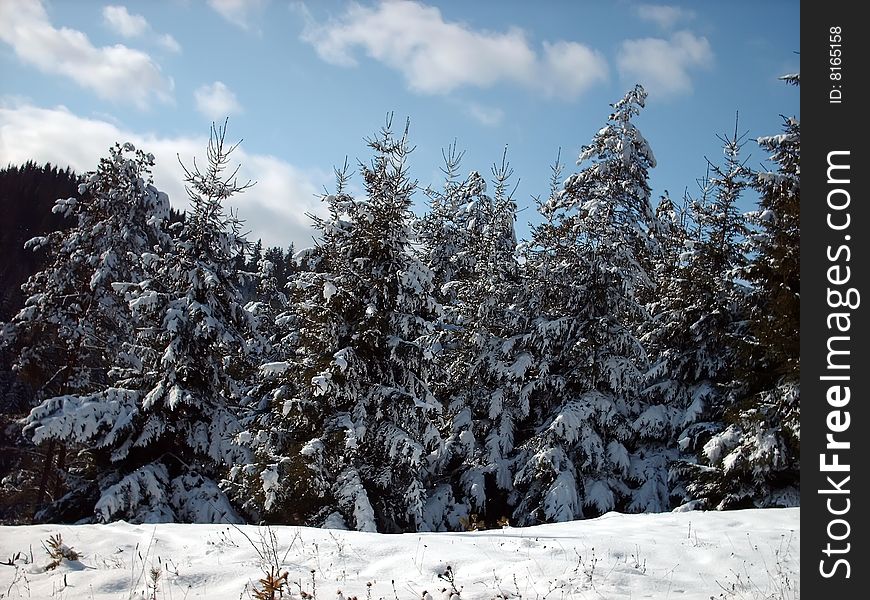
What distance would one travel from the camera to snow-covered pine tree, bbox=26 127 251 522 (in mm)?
13867

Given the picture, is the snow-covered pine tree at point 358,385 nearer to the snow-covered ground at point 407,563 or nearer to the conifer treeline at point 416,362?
the conifer treeline at point 416,362

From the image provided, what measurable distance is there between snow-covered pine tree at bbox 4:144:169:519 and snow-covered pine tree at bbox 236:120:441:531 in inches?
272

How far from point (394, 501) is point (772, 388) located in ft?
33.5

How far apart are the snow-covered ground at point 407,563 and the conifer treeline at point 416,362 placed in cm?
427

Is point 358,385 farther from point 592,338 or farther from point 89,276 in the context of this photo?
point 89,276

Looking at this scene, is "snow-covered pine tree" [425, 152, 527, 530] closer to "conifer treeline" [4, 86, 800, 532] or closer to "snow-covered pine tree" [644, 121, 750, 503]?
"conifer treeline" [4, 86, 800, 532]

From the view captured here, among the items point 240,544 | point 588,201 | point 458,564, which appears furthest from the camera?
point 588,201

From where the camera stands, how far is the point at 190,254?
49.5 feet

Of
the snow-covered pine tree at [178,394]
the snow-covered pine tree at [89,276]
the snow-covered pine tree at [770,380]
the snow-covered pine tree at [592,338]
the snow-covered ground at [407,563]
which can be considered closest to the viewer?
the snow-covered ground at [407,563]

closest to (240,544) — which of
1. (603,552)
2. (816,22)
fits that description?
(603,552)

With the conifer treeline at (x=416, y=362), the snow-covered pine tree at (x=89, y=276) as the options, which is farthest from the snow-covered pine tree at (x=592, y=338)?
the snow-covered pine tree at (x=89, y=276)

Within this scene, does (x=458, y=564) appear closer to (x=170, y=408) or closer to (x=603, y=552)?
(x=603, y=552)

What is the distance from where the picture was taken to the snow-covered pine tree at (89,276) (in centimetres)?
1716

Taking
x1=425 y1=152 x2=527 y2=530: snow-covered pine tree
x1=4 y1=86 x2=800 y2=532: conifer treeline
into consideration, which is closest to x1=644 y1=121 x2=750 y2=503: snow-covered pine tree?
x1=4 y1=86 x2=800 y2=532: conifer treeline
